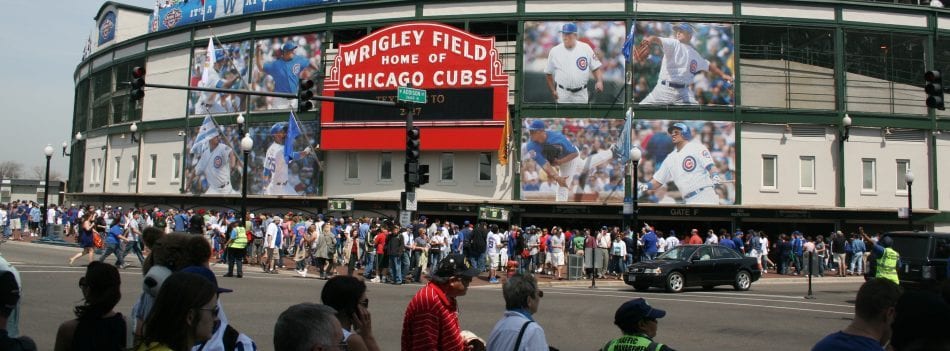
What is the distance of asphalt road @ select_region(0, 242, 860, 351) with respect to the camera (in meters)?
12.8

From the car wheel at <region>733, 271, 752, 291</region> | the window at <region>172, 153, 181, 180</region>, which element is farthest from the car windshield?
the window at <region>172, 153, 181, 180</region>

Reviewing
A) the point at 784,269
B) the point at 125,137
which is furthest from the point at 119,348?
the point at 125,137

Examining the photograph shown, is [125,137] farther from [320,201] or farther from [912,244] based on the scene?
[912,244]

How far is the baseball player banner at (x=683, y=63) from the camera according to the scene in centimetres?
3500

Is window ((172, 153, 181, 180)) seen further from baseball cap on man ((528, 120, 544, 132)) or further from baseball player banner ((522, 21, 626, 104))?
baseball cap on man ((528, 120, 544, 132))

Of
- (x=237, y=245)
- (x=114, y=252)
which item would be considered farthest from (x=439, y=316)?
(x=114, y=252)

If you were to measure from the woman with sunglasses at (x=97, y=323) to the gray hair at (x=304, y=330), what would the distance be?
1956 millimetres

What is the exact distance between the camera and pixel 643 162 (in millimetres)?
34594

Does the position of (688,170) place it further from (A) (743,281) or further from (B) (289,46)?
(B) (289,46)

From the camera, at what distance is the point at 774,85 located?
35969 mm

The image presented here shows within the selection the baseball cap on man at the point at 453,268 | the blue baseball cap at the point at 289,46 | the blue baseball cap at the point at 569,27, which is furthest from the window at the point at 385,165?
the baseball cap on man at the point at 453,268

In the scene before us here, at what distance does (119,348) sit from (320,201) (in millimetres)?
34378

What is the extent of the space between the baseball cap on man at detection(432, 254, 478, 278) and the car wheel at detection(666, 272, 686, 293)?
17.0 meters

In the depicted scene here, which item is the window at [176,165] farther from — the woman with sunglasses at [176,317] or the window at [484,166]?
the woman with sunglasses at [176,317]
